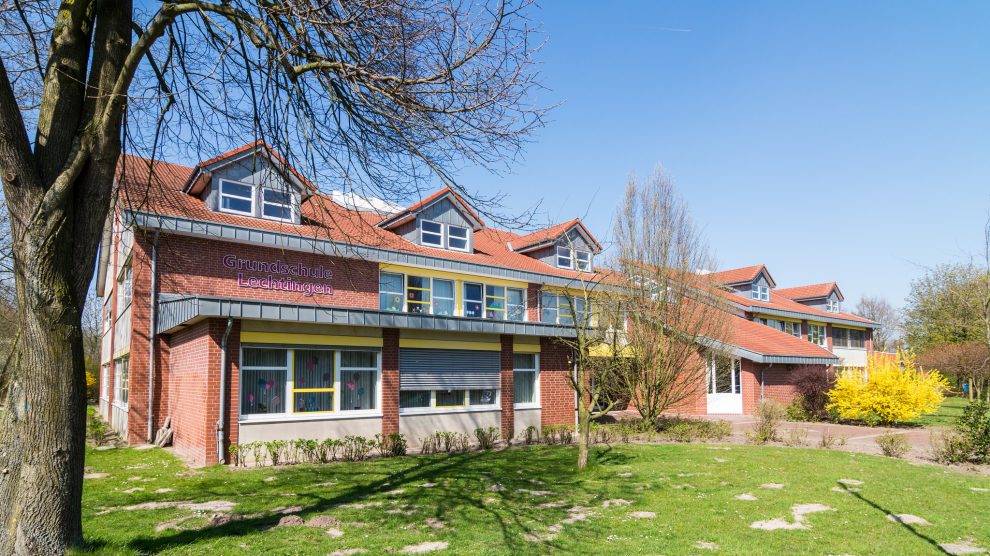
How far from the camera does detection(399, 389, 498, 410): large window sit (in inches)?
633

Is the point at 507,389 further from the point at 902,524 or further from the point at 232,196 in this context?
the point at 902,524

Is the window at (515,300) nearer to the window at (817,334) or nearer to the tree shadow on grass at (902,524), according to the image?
the tree shadow on grass at (902,524)

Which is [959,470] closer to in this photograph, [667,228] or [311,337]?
[667,228]

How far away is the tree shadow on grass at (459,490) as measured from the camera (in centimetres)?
708

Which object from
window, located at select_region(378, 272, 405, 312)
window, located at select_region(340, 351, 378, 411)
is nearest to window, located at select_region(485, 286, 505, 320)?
window, located at select_region(378, 272, 405, 312)

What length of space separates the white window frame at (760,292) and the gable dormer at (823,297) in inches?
263

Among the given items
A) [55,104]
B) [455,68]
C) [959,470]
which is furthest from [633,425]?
[55,104]

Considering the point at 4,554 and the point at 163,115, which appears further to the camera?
the point at 163,115

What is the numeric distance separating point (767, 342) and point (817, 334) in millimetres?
11333

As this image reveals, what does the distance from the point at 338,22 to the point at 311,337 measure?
9.75m

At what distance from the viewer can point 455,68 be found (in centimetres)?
593

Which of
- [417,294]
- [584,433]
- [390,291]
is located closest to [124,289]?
[390,291]

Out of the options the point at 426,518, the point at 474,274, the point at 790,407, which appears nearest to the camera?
the point at 426,518

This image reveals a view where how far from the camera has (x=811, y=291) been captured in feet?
140
